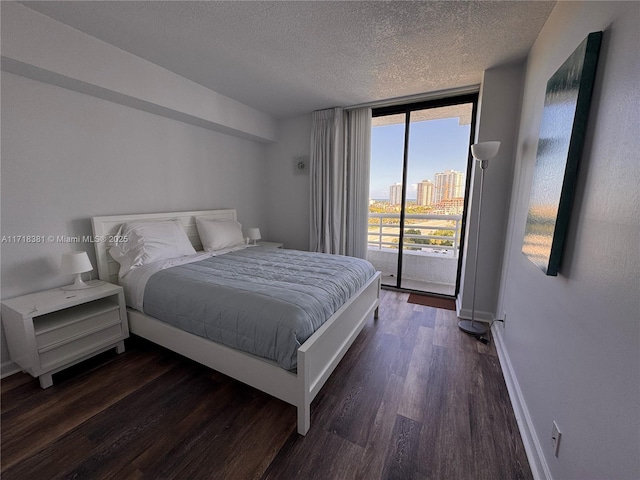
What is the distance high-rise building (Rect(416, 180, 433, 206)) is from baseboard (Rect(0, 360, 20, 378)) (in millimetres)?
4402

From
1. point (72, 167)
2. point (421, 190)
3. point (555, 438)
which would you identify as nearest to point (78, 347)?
point (72, 167)

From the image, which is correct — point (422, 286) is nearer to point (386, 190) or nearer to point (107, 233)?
point (386, 190)

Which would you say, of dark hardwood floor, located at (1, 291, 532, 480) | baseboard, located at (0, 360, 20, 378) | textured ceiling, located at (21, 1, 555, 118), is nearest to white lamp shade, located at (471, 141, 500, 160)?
textured ceiling, located at (21, 1, 555, 118)

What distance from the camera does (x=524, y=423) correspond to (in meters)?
1.46

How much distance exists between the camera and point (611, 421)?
79 cm

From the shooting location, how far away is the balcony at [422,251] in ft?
12.6

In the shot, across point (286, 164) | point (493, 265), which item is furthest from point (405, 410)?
point (286, 164)

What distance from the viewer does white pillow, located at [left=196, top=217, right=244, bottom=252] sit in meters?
3.13

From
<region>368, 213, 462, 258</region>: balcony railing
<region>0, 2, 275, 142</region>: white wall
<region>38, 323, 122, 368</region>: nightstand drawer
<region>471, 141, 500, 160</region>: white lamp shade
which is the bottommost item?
<region>38, 323, 122, 368</region>: nightstand drawer

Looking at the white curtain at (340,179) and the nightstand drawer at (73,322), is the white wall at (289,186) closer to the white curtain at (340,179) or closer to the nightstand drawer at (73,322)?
the white curtain at (340,179)

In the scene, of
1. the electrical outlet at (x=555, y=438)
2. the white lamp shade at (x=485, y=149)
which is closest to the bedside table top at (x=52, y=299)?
the electrical outlet at (x=555, y=438)

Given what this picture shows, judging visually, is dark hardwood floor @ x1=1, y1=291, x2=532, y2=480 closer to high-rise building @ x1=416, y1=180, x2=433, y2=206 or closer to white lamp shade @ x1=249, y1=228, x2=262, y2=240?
white lamp shade @ x1=249, y1=228, x2=262, y2=240

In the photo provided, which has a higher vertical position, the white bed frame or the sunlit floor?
the white bed frame

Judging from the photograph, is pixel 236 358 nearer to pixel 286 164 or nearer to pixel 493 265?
pixel 493 265
